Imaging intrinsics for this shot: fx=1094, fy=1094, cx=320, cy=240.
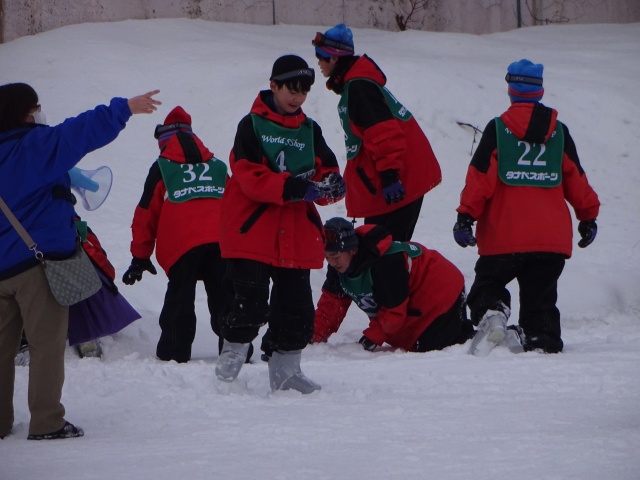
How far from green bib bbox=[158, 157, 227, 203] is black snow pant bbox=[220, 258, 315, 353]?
1.59 m

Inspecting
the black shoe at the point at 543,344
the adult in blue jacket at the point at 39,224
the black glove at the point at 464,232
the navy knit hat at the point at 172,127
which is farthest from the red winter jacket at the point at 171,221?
the adult in blue jacket at the point at 39,224

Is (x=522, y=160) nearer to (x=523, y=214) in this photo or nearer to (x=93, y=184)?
(x=523, y=214)

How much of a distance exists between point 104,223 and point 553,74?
575 centimetres

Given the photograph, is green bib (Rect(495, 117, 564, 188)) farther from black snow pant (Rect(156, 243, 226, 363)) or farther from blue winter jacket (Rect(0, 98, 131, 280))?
blue winter jacket (Rect(0, 98, 131, 280))

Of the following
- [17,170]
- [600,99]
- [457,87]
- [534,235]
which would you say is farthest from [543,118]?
[600,99]

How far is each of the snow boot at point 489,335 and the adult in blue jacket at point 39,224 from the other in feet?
7.74

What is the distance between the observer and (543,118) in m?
5.84

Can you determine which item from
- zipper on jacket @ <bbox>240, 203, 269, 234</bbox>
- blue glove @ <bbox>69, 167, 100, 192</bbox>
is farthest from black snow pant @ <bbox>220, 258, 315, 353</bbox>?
blue glove @ <bbox>69, 167, 100, 192</bbox>

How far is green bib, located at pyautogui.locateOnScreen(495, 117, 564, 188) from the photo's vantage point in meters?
5.84

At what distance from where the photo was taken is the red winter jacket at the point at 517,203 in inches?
229

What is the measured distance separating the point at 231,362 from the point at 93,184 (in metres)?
1.59

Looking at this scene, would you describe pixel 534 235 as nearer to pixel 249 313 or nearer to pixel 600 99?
pixel 249 313

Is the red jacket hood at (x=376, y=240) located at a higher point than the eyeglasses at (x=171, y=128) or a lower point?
lower

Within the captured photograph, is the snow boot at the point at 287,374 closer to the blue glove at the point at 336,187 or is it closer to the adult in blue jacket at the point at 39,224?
the blue glove at the point at 336,187
